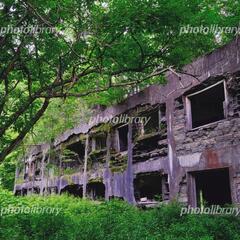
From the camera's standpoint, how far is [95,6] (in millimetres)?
7676

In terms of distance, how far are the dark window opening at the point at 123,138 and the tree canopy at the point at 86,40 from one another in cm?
801

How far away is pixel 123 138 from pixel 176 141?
499 cm

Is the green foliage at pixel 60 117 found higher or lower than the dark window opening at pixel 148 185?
higher

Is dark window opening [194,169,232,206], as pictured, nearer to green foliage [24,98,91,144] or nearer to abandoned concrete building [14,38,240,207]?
abandoned concrete building [14,38,240,207]

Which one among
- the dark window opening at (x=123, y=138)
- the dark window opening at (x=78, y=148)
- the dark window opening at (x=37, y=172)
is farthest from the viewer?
the dark window opening at (x=37, y=172)

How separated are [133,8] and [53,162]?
20628 millimetres

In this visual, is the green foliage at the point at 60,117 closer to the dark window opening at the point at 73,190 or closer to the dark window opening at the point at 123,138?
the dark window opening at the point at 123,138

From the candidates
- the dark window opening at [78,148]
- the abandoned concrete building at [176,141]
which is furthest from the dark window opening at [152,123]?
the dark window opening at [78,148]

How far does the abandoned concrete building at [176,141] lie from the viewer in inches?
412

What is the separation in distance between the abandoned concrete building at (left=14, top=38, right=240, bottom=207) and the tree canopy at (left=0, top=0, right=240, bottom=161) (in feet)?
3.62

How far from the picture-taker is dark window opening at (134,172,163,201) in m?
14.3

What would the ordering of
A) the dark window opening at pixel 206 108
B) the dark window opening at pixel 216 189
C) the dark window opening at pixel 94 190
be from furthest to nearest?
the dark window opening at pixel 94 190 → the dark window opening at pixel 216 189 → the dark window opening at pixel 206 108

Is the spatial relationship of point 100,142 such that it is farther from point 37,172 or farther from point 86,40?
point 37,172

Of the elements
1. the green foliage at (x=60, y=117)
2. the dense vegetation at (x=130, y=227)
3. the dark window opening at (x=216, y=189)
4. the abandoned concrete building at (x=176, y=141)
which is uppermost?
the green foliage at (x=60, y=117)
